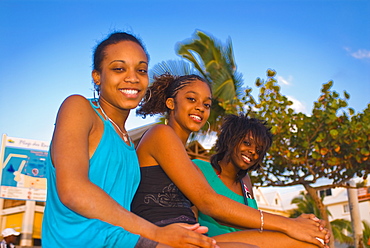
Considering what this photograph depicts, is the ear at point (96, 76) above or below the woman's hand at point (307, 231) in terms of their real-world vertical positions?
above

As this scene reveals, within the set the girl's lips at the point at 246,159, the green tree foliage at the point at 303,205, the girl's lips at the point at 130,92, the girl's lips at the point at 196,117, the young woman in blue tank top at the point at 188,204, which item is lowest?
the young woman in blue tank top at the point at 188,204

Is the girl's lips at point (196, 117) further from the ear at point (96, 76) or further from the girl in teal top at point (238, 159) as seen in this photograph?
the ear at point (96, 76)

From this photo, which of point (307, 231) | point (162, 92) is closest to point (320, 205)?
point (162, 92)

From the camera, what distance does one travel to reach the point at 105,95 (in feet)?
6.66

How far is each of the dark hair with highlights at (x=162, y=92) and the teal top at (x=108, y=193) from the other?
93 cm

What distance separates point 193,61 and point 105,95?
13.5 metres

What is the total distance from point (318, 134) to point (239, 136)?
6174 mm

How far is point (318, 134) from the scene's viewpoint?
9.13m

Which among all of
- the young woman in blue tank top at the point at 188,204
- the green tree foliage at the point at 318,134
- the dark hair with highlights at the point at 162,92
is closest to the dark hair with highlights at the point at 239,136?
the dark hair with highlights at the point at 162,92

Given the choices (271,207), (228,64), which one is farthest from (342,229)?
(228,64)

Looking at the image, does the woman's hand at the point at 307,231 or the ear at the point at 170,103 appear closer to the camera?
the woman's hand at the point at 307,231

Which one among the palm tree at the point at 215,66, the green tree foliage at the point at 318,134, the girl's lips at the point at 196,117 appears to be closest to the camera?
the girl's lips at the point at 196,117

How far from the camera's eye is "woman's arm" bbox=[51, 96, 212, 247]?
1.50m

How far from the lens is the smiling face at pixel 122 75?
199 centimetres
